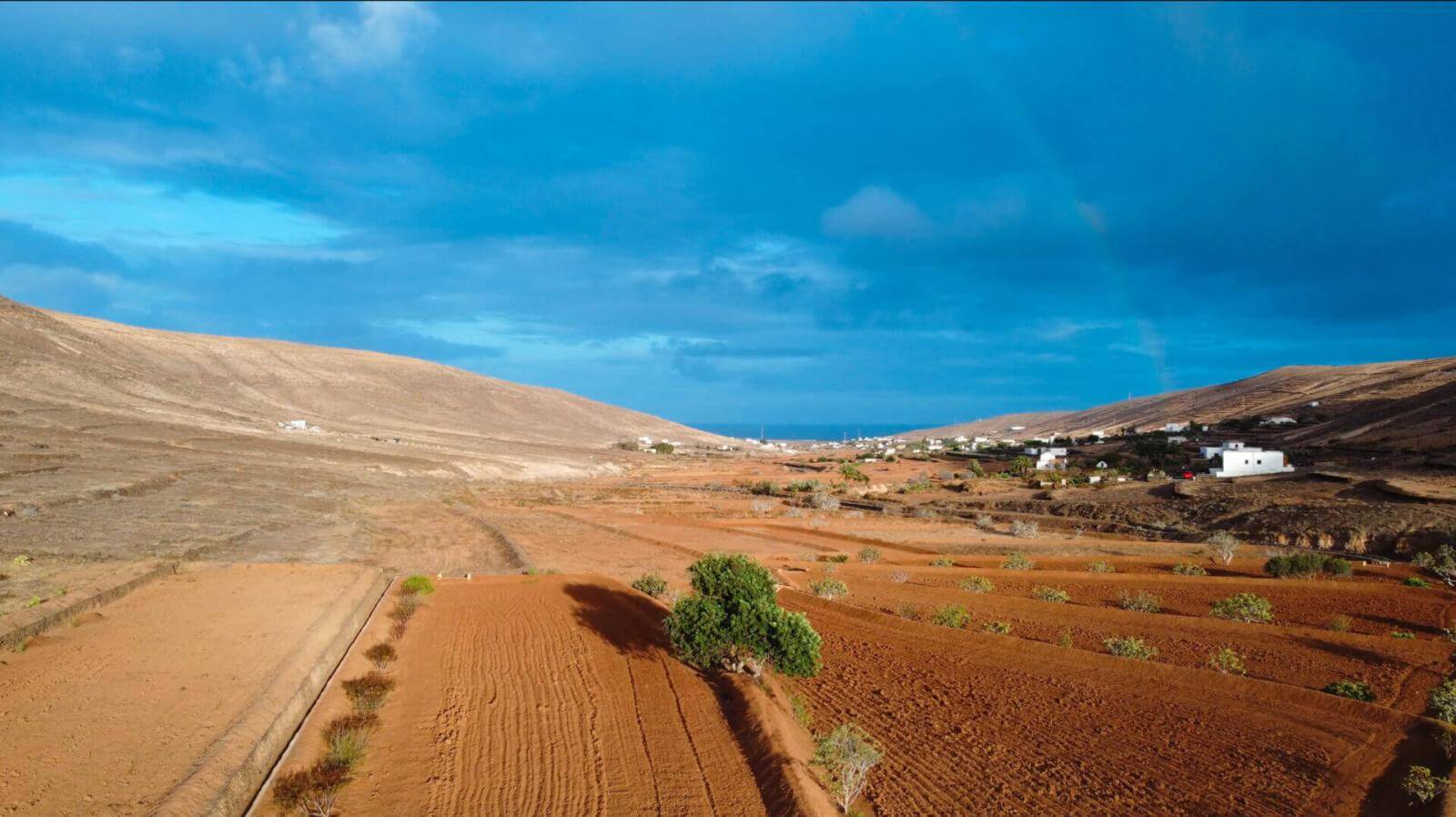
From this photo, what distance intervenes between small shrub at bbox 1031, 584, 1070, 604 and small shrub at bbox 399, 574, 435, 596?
17.1 meters

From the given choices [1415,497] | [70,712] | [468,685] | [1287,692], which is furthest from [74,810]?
[1415,497]

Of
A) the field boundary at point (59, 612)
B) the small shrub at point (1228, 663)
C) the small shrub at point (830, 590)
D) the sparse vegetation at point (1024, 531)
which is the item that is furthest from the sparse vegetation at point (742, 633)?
the sparse vegetation at point (1024, 531)

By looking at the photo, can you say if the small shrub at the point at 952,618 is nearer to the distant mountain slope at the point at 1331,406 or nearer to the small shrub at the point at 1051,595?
the small shrub at the point at 1051,595

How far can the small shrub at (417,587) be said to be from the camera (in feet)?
62.3

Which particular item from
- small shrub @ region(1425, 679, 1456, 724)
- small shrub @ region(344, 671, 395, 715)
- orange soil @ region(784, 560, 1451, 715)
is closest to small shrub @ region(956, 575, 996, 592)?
orange soil @ region(784, 560, 1451, 715)

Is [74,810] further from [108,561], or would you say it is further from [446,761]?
[108,561]

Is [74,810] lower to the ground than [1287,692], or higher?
lower

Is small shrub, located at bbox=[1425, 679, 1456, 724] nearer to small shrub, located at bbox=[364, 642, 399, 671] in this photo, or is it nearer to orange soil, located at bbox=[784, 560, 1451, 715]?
orange soil, located at bbox=[784, 560, 1451, 715]

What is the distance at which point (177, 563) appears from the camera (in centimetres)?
2003

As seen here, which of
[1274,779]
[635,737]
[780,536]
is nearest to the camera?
[1274,779]

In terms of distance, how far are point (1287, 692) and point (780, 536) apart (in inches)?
980

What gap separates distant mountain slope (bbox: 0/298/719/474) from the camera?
55250 millimetres

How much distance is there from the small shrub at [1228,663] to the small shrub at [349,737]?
14366 millimetres

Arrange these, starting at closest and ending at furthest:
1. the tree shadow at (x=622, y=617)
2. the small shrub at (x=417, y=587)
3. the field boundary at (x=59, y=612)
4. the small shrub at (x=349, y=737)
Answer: the small shrub at (x=349, y=737), the field boundary at (x=59, y=612), the tree shadow at (x=622, y=617), the small shrub at (x=417, y=587)
